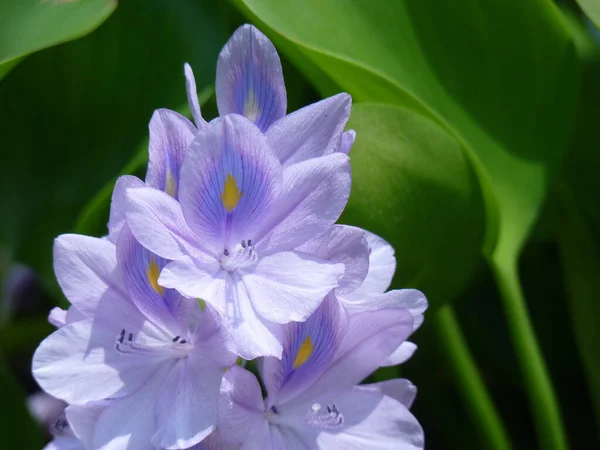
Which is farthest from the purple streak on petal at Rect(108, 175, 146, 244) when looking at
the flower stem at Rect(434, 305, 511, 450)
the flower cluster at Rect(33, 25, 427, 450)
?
the flower stem at Rect(434, 305, 511, 450)

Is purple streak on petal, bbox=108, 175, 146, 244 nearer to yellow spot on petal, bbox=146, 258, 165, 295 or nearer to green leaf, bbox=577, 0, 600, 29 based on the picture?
yellow spot on petal, bbox=146, 258, 165, 295

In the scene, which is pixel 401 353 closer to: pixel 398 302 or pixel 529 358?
pixel 398 302

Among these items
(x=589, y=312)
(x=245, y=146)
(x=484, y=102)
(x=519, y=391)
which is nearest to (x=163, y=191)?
(x=245, y=146)

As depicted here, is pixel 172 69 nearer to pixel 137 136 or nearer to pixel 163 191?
pixel 137 136

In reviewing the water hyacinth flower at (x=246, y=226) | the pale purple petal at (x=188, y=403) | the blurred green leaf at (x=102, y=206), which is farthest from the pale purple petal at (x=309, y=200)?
the blurred green leaf at (x=102, y=206)

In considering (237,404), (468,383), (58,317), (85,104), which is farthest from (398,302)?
(85,104)

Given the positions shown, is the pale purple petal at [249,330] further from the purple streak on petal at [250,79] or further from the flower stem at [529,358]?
the flower stem at [529,358]
